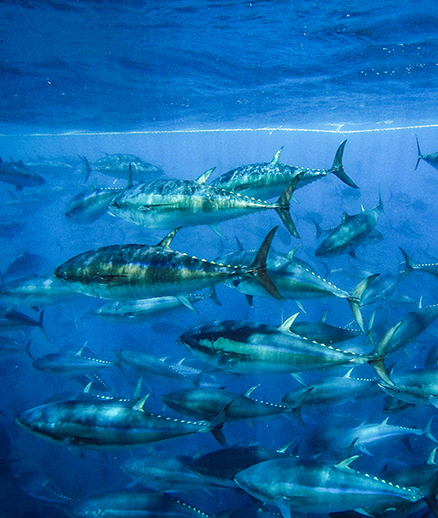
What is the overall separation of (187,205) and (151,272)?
43.7 inches

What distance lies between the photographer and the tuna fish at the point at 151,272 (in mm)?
2809

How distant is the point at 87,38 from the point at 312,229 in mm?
19830

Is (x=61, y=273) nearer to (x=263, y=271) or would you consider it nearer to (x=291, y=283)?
(x=263, y=271)

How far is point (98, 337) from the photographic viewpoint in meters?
12.5

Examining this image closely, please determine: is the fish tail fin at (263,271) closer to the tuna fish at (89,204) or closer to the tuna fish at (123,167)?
the tuna fish at (89,204)

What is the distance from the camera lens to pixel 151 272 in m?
2.83

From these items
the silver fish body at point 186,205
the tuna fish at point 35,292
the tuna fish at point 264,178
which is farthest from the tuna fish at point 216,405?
the tuna fish at point 35,292

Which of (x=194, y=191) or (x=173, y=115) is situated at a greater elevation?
(x=173, y=115)

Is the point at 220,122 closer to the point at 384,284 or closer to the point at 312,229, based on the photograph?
the point at 312,229

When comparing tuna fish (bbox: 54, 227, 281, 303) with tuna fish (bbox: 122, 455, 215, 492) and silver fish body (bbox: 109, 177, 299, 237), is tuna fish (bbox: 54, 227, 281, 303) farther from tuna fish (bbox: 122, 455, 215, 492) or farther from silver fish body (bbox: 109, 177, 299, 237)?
tuna fish (bbox: 122, 455, 215, 492)

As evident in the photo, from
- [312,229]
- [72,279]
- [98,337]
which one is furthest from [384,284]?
[312,229]

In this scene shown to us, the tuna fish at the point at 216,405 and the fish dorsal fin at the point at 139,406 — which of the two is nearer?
the fish dorsal fin at the point at 139,406

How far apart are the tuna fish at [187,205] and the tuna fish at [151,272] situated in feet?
2.69

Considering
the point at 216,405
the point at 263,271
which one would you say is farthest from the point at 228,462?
the point at 263,271
